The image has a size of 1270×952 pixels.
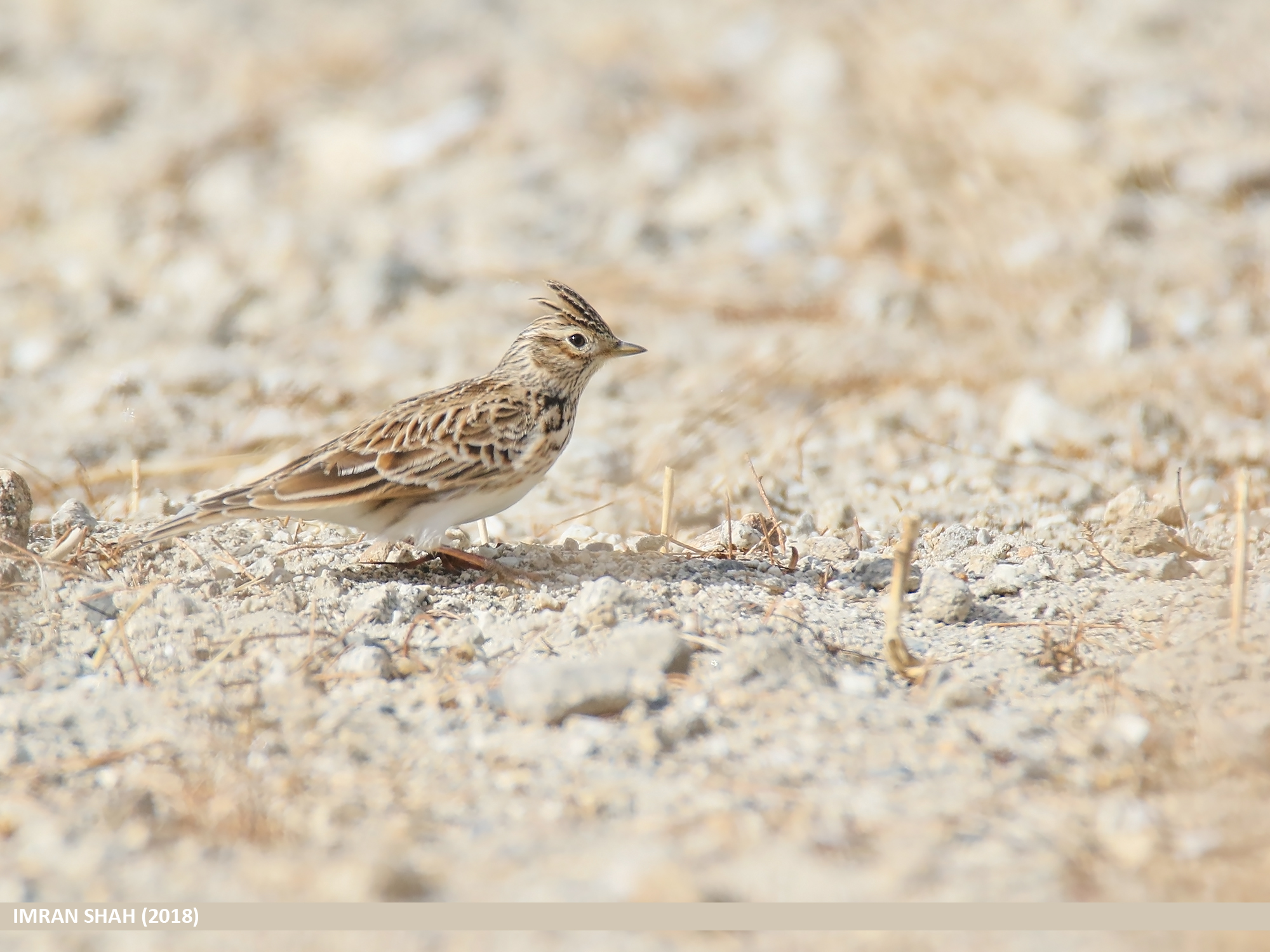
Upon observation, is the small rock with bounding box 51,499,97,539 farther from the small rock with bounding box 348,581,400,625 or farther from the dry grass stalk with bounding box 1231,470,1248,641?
the dry grass stalk with bounding box 1231,470,1248,641

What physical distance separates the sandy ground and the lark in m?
0.25

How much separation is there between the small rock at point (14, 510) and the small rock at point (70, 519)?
142mm

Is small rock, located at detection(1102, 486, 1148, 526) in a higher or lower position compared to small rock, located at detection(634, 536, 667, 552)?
higher

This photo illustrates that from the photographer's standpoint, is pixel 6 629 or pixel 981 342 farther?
pixel 981 342

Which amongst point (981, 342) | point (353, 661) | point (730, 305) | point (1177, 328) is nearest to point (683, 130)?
point (730, 305)

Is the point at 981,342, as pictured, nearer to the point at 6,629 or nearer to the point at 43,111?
the point at 6,629

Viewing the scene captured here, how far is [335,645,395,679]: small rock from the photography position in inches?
157

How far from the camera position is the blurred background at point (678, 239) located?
21.9 ft

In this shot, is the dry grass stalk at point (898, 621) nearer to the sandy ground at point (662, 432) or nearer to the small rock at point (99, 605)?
the sandy ground at point (662, 432)

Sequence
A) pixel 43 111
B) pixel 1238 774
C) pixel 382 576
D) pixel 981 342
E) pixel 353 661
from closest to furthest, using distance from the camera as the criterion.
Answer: pixel 1238 774
pixel 353 661
pixel 382 576
pixel 981 342
pixel 43 111

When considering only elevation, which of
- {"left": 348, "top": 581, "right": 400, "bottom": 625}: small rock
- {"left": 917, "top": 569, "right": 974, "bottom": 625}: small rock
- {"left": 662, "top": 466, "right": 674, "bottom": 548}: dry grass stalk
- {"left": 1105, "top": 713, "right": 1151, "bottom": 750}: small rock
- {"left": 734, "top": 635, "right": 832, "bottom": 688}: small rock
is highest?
{"left": 662, "top": 466, "right": 674, "bottom": 548}: dry grass stalk

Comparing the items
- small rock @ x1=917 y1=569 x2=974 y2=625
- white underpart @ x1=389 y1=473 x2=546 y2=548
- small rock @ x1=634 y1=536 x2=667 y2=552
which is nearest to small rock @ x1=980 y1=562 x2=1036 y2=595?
small rock @ x1=917 y1=569 x2=974 y2=625

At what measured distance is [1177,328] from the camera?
798 cm

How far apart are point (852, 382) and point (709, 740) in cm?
411
